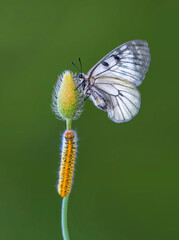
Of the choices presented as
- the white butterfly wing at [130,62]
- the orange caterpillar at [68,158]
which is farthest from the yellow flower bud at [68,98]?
the white butterfly wing at [130,62]

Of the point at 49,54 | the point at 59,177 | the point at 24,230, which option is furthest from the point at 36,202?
the point at 59,177

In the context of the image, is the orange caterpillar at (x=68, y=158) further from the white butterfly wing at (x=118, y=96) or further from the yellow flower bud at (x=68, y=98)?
the white butterfly wing at (x=118, y=96)

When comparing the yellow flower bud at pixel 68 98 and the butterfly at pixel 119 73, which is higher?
the butterfly at pixel 119 73

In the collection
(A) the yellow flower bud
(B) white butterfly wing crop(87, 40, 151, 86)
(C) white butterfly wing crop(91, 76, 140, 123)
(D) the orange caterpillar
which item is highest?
(B) white butterfly wing crop(87, 40, 151, 86)

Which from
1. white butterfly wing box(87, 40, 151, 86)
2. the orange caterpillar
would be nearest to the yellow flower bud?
the orange caterpillar

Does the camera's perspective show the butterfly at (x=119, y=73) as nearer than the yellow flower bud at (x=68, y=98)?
No

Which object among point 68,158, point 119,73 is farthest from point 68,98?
point 119,73

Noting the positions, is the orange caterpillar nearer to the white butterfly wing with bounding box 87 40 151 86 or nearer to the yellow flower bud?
the yellow flower bud

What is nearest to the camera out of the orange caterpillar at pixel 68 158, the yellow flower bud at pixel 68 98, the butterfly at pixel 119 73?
the orange caterpillar at pixel 68 158
